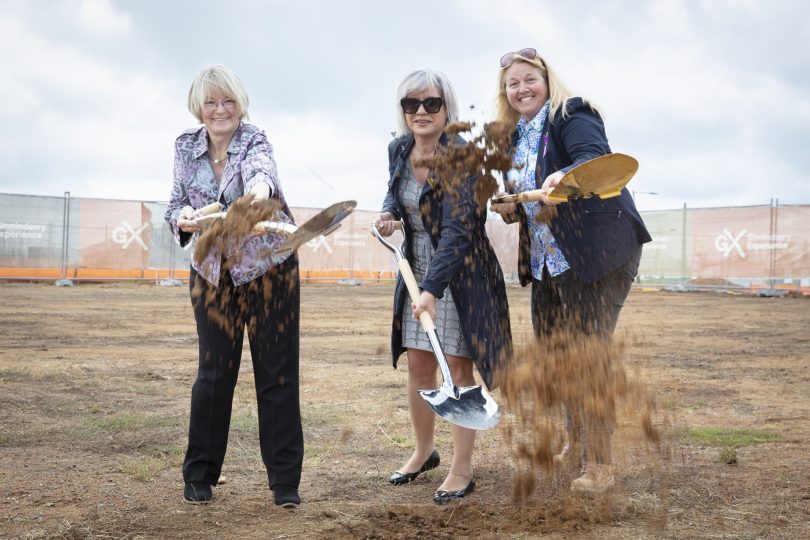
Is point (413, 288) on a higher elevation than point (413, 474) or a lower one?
higher

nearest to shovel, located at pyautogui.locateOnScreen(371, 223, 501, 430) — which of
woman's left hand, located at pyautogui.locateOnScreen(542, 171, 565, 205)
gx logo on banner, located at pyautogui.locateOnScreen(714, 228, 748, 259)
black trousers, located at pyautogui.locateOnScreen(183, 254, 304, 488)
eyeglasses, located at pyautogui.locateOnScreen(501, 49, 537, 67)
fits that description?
black trousers, located at pyautogui.locateOnScreen(183, 254, 304, 488)

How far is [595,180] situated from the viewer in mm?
3303

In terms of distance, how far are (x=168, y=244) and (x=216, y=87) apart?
19850 mm

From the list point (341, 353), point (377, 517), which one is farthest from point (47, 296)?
point (377, 517)

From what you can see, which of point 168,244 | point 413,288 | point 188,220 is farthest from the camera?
point 168,244

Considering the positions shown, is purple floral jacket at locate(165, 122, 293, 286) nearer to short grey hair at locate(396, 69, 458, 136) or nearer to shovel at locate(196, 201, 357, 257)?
shovel at locate(196, 201, 357, 257)

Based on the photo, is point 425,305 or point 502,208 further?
point 502,208

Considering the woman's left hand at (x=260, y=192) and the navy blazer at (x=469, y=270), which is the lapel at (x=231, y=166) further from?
the navy blazer at (x=469, y=270)

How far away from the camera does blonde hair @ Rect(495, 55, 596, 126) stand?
3549mm

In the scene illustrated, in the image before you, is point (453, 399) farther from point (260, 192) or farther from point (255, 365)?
point (260, 192)

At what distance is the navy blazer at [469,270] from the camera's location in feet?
11.7

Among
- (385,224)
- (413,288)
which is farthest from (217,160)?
(413,288)

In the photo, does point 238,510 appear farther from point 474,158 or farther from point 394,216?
point 474,158

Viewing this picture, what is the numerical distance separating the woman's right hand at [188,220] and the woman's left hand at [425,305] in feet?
3.18
